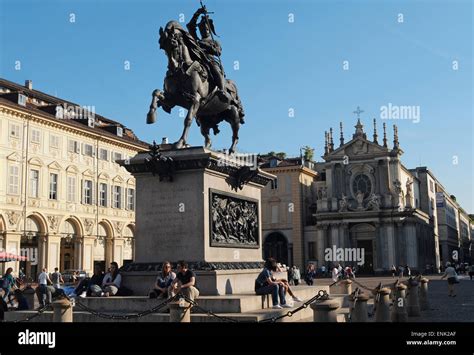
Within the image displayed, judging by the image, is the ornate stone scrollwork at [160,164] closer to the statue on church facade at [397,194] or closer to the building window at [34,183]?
the building window at [34,183]

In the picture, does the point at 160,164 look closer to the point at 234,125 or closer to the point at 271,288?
the point at 234,125

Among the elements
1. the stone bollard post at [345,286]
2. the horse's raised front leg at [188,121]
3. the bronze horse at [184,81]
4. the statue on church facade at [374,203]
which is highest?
the statue on church facade at [374,203]

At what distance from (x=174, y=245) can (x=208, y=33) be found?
579cm

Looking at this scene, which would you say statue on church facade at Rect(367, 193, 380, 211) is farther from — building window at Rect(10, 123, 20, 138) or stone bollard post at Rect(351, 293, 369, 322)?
stone bollard post at Rect(351, 293, 369, 322)

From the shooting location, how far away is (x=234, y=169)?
15.3 meters

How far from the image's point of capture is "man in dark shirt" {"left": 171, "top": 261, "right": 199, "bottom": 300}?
11.9m

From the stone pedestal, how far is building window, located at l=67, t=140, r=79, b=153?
131 ft

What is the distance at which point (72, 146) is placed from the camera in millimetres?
53094

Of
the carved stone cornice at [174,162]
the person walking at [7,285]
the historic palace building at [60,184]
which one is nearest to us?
the carved stone cornice at [174,162]

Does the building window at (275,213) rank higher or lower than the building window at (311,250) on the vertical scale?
higher

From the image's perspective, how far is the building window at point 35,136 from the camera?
48.6m

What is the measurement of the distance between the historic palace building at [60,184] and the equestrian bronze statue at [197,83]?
3187 centimetres

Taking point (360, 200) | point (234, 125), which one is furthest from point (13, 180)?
point (360, 200)

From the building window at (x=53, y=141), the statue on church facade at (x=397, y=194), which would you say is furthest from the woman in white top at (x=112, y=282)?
the statue on church facade at (x=397, y=194)
